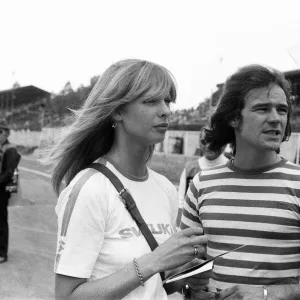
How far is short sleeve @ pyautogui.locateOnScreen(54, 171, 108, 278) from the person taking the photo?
1634 millimetres

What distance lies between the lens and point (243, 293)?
190cm

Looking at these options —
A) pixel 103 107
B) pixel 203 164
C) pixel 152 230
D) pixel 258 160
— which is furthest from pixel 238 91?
pixel 203 164

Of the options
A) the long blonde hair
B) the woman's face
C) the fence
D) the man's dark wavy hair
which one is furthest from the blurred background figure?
the woman's face

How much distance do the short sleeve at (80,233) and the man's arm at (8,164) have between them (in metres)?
4.64

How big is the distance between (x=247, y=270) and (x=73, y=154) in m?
0.98

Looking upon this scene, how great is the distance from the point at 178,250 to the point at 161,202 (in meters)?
0.42

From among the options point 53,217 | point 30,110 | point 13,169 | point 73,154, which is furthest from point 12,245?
point 30,110

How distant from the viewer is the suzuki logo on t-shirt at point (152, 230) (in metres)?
1.73

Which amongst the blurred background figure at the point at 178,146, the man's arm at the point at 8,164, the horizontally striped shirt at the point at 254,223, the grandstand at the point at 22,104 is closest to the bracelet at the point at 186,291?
the horizontally striped shirt at the point at 254,223

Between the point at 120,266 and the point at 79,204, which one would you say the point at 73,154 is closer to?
the point at 79,204

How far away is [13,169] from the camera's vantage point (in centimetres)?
613

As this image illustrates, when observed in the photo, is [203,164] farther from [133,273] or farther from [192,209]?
Answer: [133,273]

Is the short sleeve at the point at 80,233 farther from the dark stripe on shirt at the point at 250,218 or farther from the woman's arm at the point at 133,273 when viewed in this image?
the dark stripe on shirt at the point at 250,218

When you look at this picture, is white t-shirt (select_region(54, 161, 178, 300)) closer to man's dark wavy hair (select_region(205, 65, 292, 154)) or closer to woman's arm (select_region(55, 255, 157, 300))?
woman's arm (select_region(55, 255, 157, 300))
